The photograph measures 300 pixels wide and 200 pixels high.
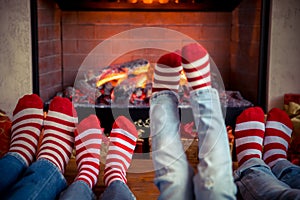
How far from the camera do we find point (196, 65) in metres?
1.19

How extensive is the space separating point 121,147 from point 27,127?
329mm

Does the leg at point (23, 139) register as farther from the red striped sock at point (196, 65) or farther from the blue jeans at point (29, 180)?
the red striped sock at point (196, 65)

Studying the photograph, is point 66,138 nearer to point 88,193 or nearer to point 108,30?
point 88,193

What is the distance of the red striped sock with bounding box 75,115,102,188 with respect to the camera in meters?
1.57

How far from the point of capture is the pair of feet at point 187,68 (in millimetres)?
1188

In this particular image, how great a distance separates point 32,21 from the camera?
2057 mm

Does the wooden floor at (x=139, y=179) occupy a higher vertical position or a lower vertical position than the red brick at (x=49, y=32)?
lower

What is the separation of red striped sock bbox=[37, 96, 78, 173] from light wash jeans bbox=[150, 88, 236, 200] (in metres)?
0.54

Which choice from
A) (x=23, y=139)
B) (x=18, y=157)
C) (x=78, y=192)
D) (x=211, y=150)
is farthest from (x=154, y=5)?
(x=211, y=150)

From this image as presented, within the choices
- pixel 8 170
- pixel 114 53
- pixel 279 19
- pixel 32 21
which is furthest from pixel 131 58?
pixel 8 170

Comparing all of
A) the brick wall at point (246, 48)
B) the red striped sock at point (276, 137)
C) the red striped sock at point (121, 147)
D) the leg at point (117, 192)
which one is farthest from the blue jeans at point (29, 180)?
the brick wall at point (246, 48)

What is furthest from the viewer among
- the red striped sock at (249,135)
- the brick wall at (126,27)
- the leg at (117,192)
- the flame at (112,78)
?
the brick wall at (126,27)

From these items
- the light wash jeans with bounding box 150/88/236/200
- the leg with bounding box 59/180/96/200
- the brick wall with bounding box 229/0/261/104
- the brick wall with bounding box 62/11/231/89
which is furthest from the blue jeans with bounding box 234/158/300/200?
the brick wall with bounding box 62/11/231/89

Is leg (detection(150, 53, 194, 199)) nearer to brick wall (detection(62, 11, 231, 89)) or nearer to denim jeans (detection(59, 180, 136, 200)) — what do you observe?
denim jeans (detection(59, 180, 136, 200))
